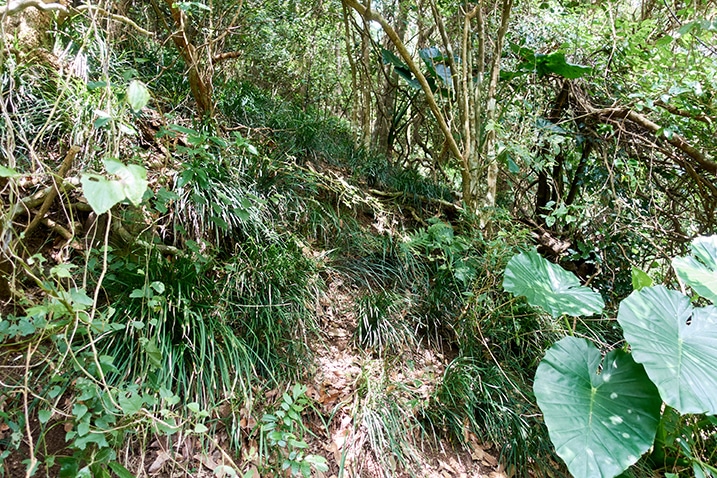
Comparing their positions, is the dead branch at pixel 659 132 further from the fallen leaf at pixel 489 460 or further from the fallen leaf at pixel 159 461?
the fallen leaf at pixel 159 461

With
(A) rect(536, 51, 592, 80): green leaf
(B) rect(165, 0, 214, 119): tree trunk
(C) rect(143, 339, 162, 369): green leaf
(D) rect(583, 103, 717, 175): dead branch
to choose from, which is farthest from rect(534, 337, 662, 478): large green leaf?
(B) rect(165, 0, 214, 119): tree trunk

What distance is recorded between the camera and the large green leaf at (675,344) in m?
1.53

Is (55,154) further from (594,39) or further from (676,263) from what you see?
(594,39)

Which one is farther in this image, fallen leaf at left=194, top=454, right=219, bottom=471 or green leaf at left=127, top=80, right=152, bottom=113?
fallen leaf at left=194, top=454, right=219, bottom=471

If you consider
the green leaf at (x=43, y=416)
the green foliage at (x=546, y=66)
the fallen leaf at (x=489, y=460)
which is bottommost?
the fallen leaf at (x=489, y=460)

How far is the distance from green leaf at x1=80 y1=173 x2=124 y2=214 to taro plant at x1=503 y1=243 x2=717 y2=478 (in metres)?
1.75

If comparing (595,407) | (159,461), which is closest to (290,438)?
(159,461)

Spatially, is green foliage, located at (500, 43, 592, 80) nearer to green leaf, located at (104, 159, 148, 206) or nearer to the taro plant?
the taro plant

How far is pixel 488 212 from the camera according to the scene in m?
3.02

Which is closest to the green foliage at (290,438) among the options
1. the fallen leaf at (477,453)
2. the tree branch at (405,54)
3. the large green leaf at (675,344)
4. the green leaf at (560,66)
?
the fallen leaf at (477,453)

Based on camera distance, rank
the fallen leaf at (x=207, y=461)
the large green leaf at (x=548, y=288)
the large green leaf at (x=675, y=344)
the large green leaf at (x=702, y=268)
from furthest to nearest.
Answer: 1. the large green leaf at (x=548, y=288)
2. the large green leaf at (x=702, y=268)
3. the fallen leaf at (x=207, y=461)
4. the large green leaf at (x=675, y=344)

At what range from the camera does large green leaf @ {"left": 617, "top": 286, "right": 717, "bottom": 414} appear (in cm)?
153

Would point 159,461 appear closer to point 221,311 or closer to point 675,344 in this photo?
point 221,311

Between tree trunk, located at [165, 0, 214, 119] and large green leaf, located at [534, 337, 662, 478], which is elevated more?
tree trunk, located at [165, 0, 214, 119]
